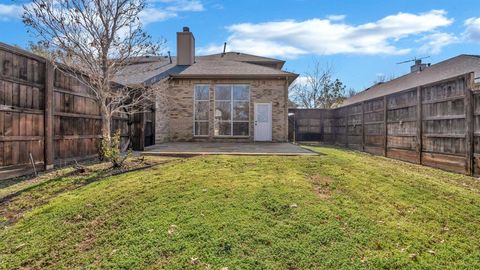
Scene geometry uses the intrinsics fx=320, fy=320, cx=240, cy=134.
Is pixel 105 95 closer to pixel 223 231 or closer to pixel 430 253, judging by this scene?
pixel 223 231

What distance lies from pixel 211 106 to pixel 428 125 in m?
9.00

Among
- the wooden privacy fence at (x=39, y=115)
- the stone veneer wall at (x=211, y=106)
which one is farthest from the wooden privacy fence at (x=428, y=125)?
the wooden privacy fence at (x=39, y=115)

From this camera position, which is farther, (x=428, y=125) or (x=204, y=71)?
(x=204, y=71)

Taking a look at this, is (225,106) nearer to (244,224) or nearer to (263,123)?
(263,123)

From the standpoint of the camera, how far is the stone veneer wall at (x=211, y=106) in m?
14.9

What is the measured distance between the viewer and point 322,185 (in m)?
5.49

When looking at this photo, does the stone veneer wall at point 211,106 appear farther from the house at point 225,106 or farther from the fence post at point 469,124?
the fence post at point 469,124

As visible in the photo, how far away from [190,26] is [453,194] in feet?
49.6

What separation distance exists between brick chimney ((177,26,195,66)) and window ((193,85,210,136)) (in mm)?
2718

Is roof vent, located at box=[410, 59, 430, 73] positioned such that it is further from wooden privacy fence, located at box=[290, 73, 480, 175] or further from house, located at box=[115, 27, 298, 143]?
house, located at box=[115, 27, 298, 143]

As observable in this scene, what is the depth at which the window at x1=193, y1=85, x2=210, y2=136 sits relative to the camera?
596 inches

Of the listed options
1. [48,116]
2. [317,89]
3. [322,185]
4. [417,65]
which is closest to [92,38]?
[48,116]

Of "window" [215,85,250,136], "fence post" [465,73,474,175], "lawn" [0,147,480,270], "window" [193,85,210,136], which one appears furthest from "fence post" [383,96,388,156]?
"window" [193,85,210,136]

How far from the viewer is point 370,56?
2716cm
